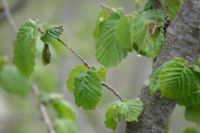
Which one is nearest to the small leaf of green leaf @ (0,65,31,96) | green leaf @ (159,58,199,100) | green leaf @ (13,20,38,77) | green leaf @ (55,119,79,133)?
green leaf @ (13,20,38,77)

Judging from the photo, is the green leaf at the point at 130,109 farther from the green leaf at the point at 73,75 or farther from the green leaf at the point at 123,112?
the green leaf at the point at 73,75

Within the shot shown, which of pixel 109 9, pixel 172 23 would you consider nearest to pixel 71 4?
pixel 109 9

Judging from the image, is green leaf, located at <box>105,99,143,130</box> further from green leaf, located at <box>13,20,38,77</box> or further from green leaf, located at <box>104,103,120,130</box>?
green leaf, located at <box>13,20,38,77</box>

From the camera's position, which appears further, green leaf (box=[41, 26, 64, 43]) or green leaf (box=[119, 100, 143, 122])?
green leaf (box=[41, 26, 64, 43])

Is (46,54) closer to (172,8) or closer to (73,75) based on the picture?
(73,75)

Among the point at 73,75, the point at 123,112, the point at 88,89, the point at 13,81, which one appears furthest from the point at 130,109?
the point at 13,81
